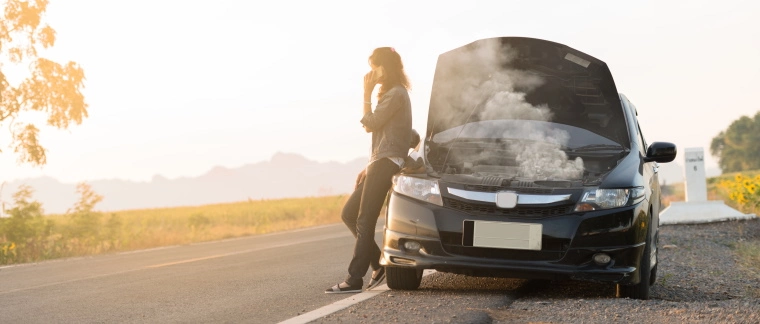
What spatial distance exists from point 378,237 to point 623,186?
9.11m

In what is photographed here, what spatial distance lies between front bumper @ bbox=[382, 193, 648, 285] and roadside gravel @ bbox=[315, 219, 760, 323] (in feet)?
0.73

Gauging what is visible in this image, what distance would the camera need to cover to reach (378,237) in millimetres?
15445

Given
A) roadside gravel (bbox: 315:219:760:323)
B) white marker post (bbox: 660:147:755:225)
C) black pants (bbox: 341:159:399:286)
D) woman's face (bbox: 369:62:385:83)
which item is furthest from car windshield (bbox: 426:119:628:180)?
white marker post (bbox: 660:147:755:225)

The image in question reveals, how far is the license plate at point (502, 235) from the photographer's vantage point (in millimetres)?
6586

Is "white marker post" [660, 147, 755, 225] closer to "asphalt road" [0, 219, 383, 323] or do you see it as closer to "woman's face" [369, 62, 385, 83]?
"asphalt road" [0, 219, 383, 323]

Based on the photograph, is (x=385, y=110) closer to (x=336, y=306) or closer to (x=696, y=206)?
(x=336, y=306)

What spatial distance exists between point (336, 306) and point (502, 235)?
1.33 metres

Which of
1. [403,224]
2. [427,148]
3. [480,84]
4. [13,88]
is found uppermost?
[13,88]

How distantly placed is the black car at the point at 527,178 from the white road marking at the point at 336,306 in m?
0.23

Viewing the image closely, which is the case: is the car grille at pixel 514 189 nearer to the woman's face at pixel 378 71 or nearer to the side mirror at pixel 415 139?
the side mirror at pixel 415 139

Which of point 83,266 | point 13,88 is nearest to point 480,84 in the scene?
point 83,266

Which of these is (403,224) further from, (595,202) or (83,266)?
(83,266)

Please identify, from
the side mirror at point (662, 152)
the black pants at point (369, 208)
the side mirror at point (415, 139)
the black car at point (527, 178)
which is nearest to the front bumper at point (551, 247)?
the black car at point (527, 178)

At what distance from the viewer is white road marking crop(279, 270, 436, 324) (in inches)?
236
